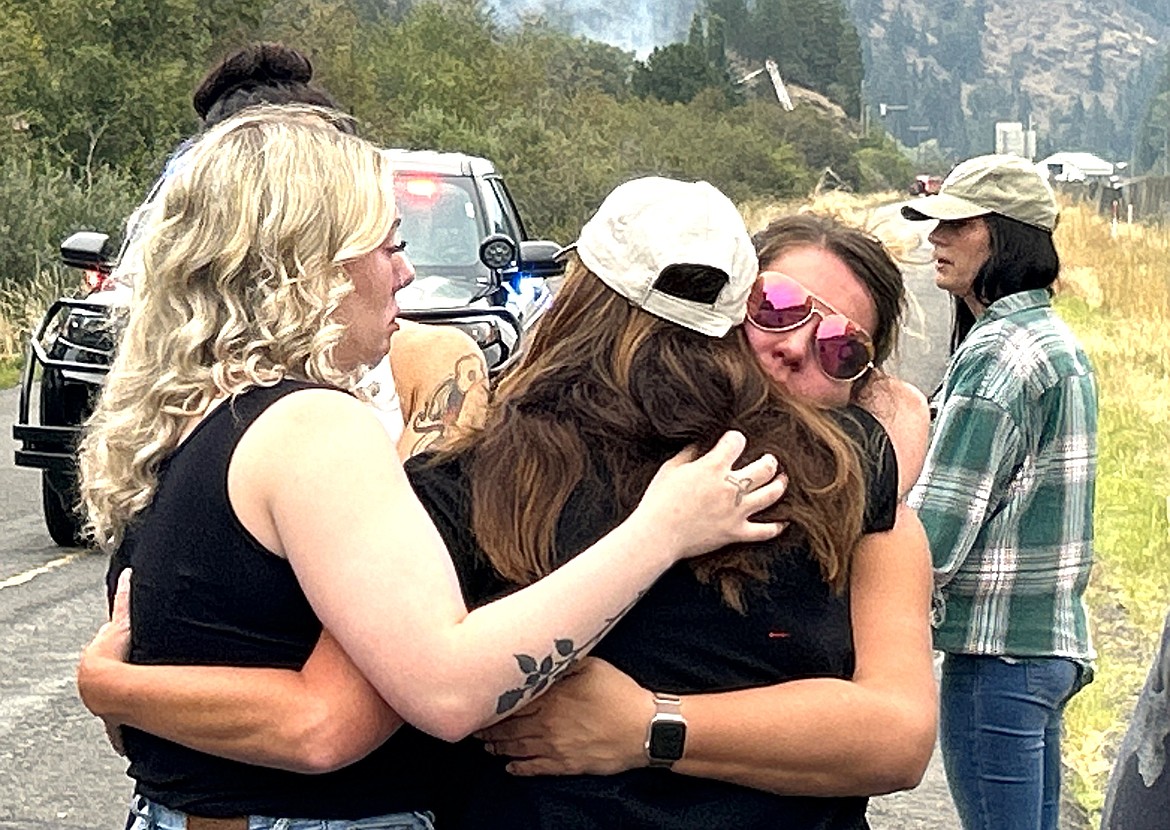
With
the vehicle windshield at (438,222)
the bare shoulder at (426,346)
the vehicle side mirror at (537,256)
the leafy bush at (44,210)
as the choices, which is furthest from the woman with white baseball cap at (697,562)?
the leafy bush at (44,210)

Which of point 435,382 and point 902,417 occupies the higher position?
point 902,417

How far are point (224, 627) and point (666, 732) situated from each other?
0.53 m

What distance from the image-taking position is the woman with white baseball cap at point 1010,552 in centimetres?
405

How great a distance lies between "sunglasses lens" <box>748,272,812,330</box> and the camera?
267 cm

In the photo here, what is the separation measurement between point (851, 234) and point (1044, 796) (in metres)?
1.62

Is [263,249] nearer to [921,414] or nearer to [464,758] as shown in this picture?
[464,758]

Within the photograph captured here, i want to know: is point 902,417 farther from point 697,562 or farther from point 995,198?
point 995,198

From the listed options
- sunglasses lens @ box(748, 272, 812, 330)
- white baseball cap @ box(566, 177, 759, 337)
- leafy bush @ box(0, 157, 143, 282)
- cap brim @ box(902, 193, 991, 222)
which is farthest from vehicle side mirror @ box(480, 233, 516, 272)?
leafy bush @ box(0, 157, 143, 282)

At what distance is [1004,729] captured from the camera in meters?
4.06

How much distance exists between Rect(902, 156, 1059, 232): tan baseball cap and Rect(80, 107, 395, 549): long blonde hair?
1942mm

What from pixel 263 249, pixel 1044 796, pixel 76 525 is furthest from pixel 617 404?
pixel 76 525

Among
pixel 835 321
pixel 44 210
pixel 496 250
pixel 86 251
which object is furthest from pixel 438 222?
pixel 44 210

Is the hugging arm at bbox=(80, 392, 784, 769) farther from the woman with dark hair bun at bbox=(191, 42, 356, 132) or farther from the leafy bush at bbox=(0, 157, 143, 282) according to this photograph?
the leafy bush at bbox=(0, 157, 143, 282)

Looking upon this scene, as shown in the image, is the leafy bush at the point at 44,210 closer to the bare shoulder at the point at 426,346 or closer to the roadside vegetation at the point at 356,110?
the roadside vegetation at the point at 356,110
